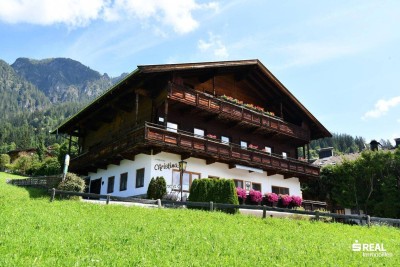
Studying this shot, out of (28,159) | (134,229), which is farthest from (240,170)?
(28,159)

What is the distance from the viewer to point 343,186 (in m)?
37.2

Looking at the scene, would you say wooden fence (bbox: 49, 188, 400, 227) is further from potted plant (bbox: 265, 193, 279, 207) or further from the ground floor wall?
potted plant (bbox: 265, 193, 279, 207)

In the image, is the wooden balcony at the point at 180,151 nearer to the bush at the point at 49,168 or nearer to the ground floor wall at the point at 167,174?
the ground floor wall at the point at 167,174

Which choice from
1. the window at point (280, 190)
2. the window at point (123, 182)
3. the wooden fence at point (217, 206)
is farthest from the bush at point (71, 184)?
the window at point (280, 190)

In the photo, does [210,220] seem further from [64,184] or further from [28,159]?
[28,159]

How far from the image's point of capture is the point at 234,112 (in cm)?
2895

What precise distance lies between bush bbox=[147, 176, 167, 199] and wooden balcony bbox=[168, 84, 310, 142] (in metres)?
5.85

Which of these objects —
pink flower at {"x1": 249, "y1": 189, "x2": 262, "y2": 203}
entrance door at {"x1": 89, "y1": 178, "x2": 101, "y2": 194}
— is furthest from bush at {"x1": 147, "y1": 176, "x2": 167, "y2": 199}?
entrance door at {"x1": 89, "y1": 178, "x2": 101, "y2": 194}

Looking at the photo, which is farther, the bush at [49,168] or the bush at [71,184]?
the bush at [49,168]

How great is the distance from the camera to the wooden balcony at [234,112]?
84.9 feet

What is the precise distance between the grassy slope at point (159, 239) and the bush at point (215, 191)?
10.3 ft

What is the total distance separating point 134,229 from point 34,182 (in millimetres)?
24955

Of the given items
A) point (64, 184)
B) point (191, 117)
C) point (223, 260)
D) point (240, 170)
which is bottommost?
point (223, 260)

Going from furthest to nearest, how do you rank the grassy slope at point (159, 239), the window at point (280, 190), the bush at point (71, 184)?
1. the window at point (280, 190)
2. the bush at point (71, 184)
3. the grassy slope at point (159, 239)
